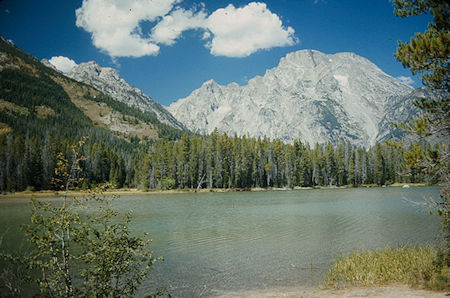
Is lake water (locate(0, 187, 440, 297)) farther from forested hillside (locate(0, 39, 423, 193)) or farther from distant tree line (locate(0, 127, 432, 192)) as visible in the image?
forested hillside (locate(0, 39, 423, 193))

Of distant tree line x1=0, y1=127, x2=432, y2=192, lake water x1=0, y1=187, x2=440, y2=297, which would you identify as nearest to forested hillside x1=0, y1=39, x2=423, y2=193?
distant tree line x1=0, y1=127, x2=432, y2=192

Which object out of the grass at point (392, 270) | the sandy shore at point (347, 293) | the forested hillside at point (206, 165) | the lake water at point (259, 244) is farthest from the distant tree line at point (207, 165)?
the grass at point (392, 270)

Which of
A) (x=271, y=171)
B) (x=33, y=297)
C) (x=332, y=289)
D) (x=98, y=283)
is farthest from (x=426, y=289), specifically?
(x=271, y=171)

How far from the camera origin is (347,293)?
11.0 m

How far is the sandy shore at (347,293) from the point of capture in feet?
32.9

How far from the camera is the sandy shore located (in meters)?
10.0

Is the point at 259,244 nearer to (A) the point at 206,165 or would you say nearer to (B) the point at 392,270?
(B) the point at 392,270

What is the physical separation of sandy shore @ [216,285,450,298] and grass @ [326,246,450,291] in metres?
0.59

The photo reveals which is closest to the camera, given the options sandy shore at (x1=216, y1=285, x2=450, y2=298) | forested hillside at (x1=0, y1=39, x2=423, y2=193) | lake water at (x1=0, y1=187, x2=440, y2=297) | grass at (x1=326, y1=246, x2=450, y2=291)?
sandy shore at (x1=216, y1=285, x2=450, y2=298)

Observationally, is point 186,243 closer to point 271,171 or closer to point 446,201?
point 446,201

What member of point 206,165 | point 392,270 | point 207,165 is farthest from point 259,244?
point 206,165

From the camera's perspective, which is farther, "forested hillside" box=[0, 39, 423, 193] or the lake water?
"forested hillside" box=[0, 39, 423, 193]

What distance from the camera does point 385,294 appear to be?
1035 cm

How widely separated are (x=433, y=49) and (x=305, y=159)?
115515 millimetres
